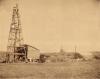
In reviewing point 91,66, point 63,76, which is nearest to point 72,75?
point 63,76

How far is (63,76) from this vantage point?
3.88 metres

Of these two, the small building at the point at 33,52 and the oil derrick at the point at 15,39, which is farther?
the small building at the point at 33,52

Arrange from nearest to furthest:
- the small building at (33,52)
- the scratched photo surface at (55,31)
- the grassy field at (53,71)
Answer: the grassy field at (53,71) → the scratched photo surface at (55,31) → the small building at (33,52)

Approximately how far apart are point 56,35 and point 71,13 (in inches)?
17.9

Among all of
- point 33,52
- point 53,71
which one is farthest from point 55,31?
point 33,52

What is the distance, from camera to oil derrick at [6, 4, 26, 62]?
3.89m

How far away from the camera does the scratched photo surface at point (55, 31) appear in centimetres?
394

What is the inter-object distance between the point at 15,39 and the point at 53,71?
0.86 m

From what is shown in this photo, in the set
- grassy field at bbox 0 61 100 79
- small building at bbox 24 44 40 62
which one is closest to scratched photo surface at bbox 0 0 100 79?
grassy field at bbox 0 61 100 79

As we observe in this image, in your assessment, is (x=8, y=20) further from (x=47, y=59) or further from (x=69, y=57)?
(x=69, y=57)

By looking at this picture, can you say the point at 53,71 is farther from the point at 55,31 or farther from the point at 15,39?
the point at 15,39

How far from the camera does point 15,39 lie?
13.6ft

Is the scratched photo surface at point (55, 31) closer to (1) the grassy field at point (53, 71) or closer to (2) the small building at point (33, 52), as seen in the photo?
(1) the grassy field at point (53, 71)

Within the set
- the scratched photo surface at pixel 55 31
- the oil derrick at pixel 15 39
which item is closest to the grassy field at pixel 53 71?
the scratched photo surface at pixel 55 31
